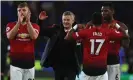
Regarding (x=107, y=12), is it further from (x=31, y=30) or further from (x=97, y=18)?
(x=31, y=30)

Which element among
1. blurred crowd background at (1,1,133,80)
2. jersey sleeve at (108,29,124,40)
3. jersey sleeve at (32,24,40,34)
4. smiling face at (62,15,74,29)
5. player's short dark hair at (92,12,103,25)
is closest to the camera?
player's short dark hair at (92,12,103,25)

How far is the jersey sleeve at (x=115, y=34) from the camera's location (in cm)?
969

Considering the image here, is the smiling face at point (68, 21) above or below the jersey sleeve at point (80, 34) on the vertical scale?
above

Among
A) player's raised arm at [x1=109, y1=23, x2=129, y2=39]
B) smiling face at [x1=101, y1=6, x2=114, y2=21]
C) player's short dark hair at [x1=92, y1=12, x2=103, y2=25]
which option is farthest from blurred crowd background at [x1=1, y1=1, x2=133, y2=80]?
player's short dark hair at [x1=92, y1=12, x2=103, y2=25]

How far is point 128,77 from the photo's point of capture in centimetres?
1719

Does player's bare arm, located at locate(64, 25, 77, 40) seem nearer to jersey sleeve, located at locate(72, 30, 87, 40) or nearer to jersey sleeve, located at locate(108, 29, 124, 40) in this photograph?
jersey sleeve, located at locate(72, 30, 87, 40)

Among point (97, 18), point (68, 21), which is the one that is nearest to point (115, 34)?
point (97, 18)

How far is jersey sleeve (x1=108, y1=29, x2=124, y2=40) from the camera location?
31.8 ft

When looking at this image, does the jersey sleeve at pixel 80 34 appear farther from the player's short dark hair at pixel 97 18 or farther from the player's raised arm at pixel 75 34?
the player's short dark hair at pixel 97 18

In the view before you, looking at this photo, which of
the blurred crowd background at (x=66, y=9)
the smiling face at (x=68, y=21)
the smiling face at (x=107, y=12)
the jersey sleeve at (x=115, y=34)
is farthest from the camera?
the blurred crowd background at (x=66, y=9)

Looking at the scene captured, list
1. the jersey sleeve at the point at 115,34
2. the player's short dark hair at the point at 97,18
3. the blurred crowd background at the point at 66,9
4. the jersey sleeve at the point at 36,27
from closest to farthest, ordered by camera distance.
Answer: the player's short dark hair at the point at 97,18, the jersey sleeve at the point at 115,34, the jersey sleeve at the point at 36,27, the blurred crowd background at the point at 66,9

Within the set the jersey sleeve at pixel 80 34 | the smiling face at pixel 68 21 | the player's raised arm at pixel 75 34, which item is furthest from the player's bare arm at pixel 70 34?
the smiling face at pixel 68 21

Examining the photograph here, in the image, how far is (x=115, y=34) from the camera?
9.77 metres

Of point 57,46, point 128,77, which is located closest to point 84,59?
point 57,46
